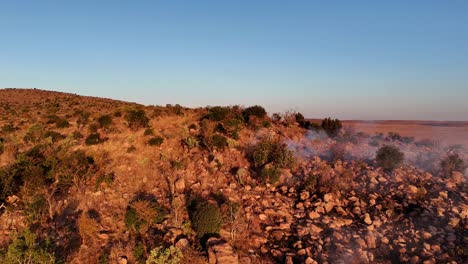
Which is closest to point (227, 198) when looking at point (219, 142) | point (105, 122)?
point (219, 142)

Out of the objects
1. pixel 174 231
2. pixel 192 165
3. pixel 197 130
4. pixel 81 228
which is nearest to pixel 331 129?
pixel 197 130

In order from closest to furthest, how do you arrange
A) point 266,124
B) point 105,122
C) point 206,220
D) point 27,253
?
1. point 27,253
2. point 206,220
3. point 266,124
4. point 105,122

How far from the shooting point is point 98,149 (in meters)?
16.9

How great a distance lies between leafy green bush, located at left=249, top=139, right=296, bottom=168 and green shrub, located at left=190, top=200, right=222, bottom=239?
4466 millimetres

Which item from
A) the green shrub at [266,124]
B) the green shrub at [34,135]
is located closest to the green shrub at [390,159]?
the green shrub at [266,124]

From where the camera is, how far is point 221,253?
9.22m

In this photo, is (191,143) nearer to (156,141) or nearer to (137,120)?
(156,141)

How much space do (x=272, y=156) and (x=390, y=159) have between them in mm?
5083

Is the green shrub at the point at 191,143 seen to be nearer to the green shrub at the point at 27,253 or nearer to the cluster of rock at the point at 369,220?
the cluster of rock at the point at 369,220

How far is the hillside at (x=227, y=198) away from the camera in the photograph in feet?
31.8

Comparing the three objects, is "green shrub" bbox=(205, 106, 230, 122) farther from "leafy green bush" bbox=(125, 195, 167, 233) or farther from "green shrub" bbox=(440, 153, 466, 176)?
"green shrub" bbox=(440, 153, 466, 176)

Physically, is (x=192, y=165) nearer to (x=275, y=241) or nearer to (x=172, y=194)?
(x=172, y=194)

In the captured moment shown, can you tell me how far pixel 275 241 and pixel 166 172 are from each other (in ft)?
20.9

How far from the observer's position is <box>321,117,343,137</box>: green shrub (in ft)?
64.1
